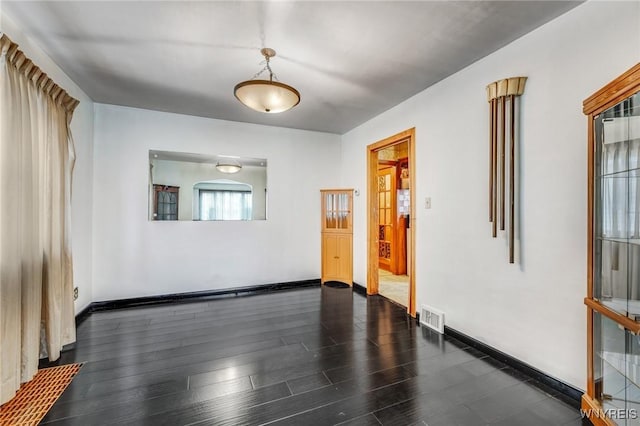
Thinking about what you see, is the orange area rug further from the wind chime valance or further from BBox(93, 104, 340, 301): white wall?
the wind chime valance

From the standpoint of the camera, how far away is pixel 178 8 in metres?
1.93

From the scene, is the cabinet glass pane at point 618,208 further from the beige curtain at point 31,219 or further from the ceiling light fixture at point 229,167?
the ceiling light fixture at point 229,167

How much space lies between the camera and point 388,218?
6070 millimetres

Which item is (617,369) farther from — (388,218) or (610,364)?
(388,218)

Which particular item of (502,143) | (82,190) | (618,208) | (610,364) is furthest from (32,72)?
(610,364)

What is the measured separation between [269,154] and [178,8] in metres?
2.70

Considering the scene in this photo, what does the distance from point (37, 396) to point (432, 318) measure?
3393mm

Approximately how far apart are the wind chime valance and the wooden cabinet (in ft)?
11.4

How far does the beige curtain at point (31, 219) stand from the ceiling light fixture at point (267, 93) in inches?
59.3

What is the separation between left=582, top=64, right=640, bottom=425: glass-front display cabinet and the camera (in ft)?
4.86

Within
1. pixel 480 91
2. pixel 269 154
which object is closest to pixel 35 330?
pixel 269 154

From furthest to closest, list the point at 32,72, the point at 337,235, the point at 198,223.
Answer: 1. the point at 337,235
2. the point at 198,223
3. the point at 32,72

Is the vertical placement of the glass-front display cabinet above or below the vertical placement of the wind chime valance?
below

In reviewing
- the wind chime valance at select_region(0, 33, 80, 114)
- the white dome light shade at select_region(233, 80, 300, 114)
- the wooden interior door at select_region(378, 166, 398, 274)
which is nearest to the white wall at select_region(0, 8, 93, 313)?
the wind chime valance at select_region(0, 33, 80, 114)
